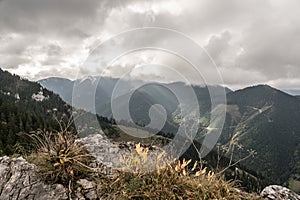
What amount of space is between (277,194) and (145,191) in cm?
286

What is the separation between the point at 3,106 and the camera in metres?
122

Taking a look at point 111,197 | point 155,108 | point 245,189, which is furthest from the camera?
point 155,108

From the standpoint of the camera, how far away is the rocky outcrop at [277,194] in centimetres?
552

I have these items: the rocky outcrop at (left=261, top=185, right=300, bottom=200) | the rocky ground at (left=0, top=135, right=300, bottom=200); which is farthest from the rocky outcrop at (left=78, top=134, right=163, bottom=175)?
the rocky outcrop at (left=261, top=185, right=300, bottom=200)

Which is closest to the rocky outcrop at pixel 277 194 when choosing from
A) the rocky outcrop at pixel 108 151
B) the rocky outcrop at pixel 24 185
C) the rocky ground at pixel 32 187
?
the rocky ground at pixel 32 187

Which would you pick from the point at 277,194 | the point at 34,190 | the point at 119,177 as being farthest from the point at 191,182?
the point at 34,190

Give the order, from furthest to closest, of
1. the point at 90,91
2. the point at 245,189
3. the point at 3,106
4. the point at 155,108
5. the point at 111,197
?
1. the point at 3,106
2. the point at 155,108
3. the point at 90,91
4. the point at 245,189
5. the point at 111,197

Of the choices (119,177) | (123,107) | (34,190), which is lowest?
(34,190)

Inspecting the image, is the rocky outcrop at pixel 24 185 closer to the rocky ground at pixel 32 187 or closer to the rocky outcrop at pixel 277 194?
the rocky ground at pixel 32 187

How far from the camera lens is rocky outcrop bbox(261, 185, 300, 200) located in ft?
18.1

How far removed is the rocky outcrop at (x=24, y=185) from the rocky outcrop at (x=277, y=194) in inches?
158

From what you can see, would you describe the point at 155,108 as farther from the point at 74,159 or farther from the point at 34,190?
the point at 34,190

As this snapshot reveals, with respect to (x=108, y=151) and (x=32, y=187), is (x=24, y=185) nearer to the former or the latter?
(x=32, y=187)

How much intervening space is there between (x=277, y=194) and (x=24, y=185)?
514 cm
